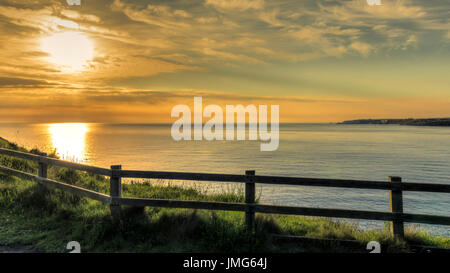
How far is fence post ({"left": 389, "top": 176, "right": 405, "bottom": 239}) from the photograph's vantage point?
6.71 meters

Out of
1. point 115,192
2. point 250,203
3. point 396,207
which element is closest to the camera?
point 396,207

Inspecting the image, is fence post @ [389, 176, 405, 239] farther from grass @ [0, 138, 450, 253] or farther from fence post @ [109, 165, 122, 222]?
fence post @ [109, 165, 122, 222]

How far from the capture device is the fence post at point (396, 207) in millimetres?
6711

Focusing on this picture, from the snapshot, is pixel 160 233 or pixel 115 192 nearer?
pixel 160 233

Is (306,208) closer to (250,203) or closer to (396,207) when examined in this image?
(250,203)

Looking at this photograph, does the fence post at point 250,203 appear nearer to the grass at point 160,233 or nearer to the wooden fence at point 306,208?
the wooden fence at point 306,208

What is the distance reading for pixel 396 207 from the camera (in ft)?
22.2

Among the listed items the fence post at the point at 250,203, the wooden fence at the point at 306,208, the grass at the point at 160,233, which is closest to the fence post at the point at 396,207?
the wooden fence at the point at 306,208

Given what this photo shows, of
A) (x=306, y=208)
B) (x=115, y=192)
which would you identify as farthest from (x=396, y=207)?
(x=115, y=192)

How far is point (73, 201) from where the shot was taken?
8.88 meters

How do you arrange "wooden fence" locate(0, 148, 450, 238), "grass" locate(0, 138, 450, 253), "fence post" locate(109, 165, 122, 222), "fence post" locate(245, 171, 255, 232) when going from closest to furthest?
"grass" locate(0, 138, 450, 253) < "wooden fence" locate(0, 148, 450, 238) < "fence post" locate(245, 171, 255, 232) < "fence post" locate(109, 165, 122, 222)

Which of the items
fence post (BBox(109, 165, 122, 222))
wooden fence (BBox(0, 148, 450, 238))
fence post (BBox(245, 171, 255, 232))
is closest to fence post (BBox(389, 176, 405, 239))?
wooden fence (BBox(0, 148, 450, 238))

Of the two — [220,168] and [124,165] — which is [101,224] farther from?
[124,165]
